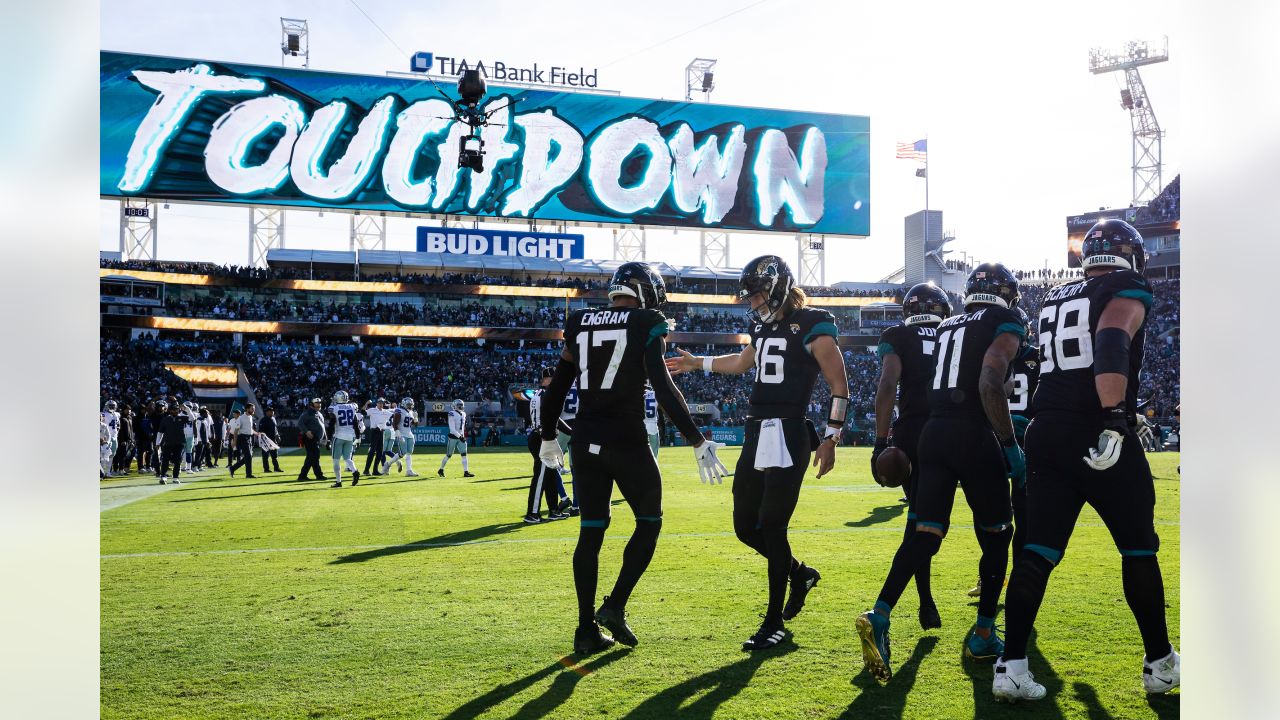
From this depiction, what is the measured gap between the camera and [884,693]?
4.69 meters

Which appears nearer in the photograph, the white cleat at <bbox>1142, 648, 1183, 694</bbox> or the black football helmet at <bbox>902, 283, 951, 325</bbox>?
the white cleat at <bbox>1142, 648, 1183, 694</bbox>

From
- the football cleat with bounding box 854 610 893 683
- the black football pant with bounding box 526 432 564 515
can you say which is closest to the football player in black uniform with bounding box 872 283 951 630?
the football cleat with bounding box 854 610 893 683

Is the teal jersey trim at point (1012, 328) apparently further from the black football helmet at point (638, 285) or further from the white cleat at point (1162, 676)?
the black football helmet at point (638, 285)

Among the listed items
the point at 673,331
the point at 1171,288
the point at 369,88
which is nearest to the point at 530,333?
the point at 673,331

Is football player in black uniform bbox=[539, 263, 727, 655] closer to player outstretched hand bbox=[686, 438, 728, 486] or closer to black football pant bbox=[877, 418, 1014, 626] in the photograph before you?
player outstretched hand bbox=[686, 438, 728, 486]

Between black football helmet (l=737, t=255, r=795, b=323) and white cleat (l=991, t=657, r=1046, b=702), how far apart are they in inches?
104

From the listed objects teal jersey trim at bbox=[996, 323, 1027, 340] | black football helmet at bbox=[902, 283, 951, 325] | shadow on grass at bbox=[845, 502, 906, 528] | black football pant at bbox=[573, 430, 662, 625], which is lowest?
shadow on grass at bbox=[845, 502, 906, 528]

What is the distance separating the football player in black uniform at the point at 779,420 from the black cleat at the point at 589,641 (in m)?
0.91

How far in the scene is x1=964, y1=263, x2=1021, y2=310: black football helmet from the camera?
5.62 m

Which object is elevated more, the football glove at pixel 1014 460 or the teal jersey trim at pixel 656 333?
the teal jersey trim at pixel 656 333

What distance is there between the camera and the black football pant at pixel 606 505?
18.3 feet

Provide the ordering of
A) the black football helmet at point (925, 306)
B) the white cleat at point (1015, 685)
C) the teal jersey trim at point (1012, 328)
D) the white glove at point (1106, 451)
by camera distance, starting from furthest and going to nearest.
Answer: the black football helmet at point (925, 306) < the teal jersey trim at point (1012, 328) < the white cleat at point (1015, 685) < the white glove at point (1106, 451)

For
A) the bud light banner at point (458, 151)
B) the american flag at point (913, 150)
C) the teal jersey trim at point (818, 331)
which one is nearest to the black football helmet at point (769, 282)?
the teal jersey trim at point (818, 331)

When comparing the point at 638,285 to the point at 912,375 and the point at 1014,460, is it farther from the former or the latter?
the point at 1014,460
